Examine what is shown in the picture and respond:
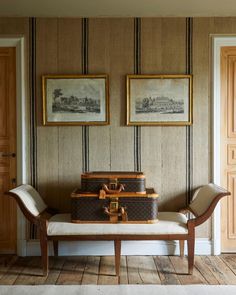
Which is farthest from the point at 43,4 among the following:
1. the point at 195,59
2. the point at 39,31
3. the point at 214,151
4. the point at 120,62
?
the point at 214,151

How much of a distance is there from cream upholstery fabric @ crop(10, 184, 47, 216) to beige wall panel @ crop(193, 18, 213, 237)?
4.99 ft

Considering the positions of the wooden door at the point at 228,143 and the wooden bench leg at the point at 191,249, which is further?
the wooden door at the point at 228,143

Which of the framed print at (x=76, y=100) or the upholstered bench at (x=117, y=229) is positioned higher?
the framed print at (x=76, y=100)

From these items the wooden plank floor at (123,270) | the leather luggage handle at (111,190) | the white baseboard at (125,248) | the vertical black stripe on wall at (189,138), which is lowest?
the wooden plank floor at (123,270)

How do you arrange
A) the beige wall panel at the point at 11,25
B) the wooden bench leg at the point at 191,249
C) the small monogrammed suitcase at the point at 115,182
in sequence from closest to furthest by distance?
1. the wooden bench leg at the point at 191,249
2. the small monogrammed suitcase at the point at 115,182
3. the beige wall panel at the point at 11,25

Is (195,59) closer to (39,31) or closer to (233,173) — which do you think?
(233,173)

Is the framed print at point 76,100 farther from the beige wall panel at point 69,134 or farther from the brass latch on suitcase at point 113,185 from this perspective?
the brass latch on suitcase at point 113,185

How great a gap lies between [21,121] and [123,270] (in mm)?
1718

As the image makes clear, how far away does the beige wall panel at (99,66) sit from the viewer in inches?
151

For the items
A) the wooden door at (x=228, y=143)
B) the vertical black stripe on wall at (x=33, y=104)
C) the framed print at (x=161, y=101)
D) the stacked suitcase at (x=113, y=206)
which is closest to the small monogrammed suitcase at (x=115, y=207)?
the stacked suitcase at (x=113, y=206)

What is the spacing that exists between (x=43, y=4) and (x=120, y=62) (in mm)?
896

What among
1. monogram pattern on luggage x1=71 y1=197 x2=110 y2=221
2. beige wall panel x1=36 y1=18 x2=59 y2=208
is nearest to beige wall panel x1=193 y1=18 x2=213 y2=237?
monogram pattern on luggage x1=71 y1=197 x2=110 y2=221

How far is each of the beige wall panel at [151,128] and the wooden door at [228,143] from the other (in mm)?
644

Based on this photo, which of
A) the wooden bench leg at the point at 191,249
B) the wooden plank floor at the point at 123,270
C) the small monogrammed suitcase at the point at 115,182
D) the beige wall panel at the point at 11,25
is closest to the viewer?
the wooden plank floor at the point at 123,270
